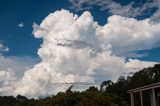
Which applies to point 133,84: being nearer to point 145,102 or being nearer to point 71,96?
point 145,102

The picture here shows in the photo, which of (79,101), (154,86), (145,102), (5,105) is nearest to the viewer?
(154,86)

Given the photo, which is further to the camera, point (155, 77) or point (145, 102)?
point (155, 77)

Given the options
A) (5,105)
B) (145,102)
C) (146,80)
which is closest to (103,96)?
(145,102)

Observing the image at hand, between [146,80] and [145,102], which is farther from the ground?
[146,80]

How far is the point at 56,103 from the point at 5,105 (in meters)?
77.0

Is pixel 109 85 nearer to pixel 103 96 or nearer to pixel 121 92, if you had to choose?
pixel 121 92

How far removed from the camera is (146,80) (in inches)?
3123

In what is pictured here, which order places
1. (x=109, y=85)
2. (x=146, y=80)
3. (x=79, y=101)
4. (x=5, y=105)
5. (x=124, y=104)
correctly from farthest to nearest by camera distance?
(x=5, y=105), (x=109, y=85), (x=146, y=80), (x=124, y=104), (x=79, y=101)

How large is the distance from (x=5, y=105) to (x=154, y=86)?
10928 centimetres

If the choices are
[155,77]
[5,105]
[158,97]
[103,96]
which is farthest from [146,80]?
[5,105]

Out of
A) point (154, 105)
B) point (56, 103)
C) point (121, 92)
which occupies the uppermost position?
point (121, 92)

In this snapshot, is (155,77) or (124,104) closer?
(124,104)

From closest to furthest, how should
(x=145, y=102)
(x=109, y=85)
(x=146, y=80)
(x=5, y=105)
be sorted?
(x=145, y=102) < (x=146, y=80) < (x=109, y=85) < (x=5, y=105)

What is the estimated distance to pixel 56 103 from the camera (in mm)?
62062
